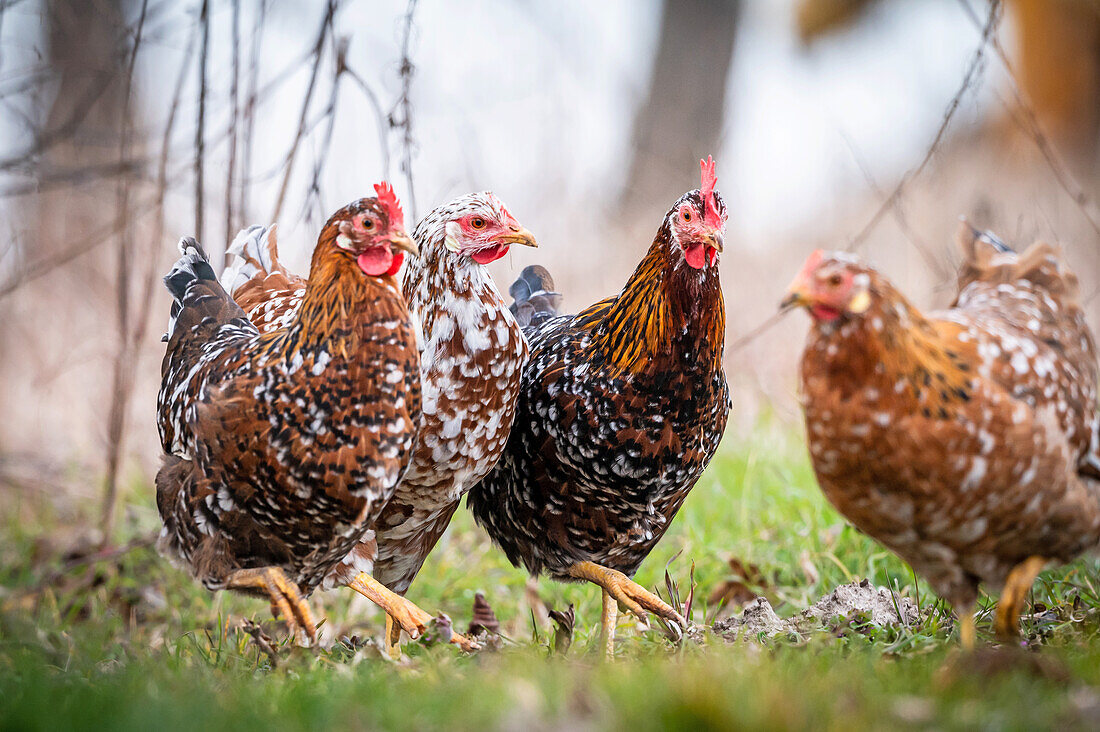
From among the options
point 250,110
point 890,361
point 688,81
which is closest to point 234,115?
point 250,110

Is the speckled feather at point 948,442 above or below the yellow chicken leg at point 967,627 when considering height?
above

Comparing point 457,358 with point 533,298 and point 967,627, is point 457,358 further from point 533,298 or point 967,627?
point 967,627

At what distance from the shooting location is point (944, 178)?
7340mm

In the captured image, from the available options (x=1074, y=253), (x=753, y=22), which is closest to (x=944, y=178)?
(x=1074, y=253)

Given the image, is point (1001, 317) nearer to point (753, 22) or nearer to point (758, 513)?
point (758, 513)

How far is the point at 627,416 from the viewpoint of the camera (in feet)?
10.5

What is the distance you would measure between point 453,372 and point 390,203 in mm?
651

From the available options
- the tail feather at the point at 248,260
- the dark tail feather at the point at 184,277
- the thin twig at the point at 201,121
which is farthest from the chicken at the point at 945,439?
the thin twig at the point at 201,121

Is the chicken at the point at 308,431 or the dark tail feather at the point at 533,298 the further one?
the dark tail feather at the point at 533,298

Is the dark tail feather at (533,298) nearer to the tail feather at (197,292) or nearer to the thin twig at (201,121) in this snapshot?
the tail feather at (197,292)

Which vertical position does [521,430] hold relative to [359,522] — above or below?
above

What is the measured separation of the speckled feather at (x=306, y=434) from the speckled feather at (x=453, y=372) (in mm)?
275

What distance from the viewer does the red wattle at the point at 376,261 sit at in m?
2.90

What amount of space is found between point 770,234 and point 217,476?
21.3 feet
